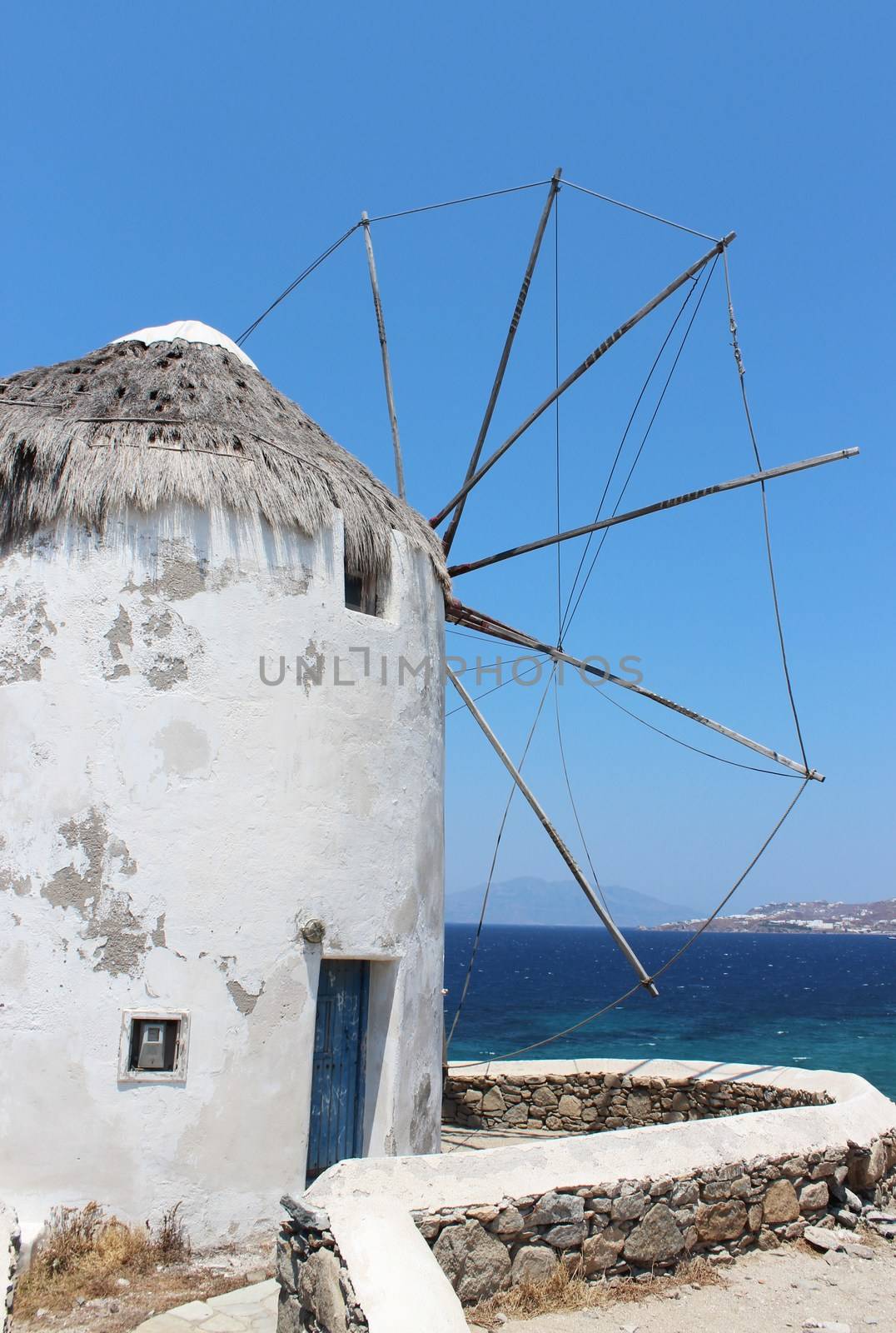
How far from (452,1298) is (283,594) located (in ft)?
13.6

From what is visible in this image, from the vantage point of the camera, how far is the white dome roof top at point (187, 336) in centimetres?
859

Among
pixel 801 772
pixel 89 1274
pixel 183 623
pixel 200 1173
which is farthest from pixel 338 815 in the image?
pixel 801 772

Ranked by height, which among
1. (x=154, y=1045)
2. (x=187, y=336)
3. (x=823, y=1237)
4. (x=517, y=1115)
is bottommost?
(x=517, y=1115)

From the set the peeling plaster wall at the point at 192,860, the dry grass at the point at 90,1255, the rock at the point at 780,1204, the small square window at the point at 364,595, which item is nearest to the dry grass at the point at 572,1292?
the rock at the point at 780,1204

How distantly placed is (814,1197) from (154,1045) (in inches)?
161

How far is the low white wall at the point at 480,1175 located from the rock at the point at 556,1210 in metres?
0.06

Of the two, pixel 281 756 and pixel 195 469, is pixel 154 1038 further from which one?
pixel 195 469

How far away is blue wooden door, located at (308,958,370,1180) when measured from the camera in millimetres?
6820

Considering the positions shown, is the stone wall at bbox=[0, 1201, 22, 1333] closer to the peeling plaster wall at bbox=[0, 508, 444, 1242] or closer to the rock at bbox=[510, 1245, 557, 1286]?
the peeling plaster wall at bbox=[0, 508, 444, 1242]

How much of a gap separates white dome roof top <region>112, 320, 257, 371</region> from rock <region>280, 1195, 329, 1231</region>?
20.7ft

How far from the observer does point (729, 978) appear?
223 ft

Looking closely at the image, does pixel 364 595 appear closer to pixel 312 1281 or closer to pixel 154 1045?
pixel 154 1045

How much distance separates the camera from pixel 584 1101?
10312 mm

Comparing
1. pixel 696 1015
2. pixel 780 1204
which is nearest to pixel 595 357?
pixel 780 1204
